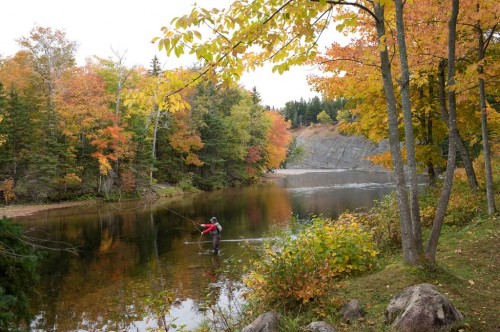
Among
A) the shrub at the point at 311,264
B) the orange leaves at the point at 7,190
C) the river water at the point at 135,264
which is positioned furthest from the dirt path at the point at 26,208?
the shrub at the point at 311,264

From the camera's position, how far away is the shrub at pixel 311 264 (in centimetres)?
567

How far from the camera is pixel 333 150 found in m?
108

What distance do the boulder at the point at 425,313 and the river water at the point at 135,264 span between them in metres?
3.32

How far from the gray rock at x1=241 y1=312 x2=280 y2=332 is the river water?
6.19ft

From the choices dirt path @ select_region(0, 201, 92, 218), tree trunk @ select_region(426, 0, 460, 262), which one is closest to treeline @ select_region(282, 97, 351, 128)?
dirt path @ select_region(0, 201, 92, 218)

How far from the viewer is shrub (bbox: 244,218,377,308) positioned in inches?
223

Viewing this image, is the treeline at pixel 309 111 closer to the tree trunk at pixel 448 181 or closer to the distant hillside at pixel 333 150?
the distant hillside at pixel 333 150

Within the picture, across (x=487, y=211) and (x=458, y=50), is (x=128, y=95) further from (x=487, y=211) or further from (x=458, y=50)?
(x=487, y=211)

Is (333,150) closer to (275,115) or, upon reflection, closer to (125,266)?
(275,115)

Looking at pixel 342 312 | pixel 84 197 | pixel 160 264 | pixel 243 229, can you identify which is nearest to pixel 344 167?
pixel 84 197

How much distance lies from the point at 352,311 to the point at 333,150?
106 metres

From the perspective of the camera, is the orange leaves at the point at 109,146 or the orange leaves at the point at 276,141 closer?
the orange leaves at the point at 109,146

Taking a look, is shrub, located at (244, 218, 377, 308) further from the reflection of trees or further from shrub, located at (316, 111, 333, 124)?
shrub, located at (316, 111, 333, 124)

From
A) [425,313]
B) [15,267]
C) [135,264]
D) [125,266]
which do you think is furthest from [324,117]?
[15,267]
